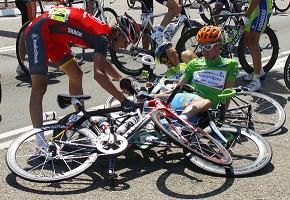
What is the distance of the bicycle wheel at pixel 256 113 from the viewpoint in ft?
19.6

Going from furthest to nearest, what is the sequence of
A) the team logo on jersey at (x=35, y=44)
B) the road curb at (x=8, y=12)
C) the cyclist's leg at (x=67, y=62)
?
the road curb at (x=8, y=12), the cyclist's leg at (x=67, y=62), the team logo on jersey at (x=35, y=44)

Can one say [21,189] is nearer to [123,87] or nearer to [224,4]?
[123,87]

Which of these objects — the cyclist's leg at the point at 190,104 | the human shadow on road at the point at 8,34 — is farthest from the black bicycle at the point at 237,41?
the human shadow on road at the point at 8,34

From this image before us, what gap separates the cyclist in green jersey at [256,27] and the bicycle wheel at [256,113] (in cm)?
115

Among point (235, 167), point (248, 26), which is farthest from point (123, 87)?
point (248, 26)

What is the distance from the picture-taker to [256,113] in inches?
260

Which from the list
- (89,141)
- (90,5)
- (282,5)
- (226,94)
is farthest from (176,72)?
(282,5)

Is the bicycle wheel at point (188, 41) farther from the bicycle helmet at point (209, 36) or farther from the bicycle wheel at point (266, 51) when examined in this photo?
the bicycle helmet at point (209, 36)

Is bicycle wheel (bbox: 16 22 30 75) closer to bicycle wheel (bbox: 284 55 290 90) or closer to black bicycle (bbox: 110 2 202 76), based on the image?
black bicycle (bbox: 110 2 202 76)

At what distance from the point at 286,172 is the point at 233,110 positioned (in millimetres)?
1218

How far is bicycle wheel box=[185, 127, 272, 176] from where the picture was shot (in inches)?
195

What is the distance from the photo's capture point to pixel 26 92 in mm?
8016

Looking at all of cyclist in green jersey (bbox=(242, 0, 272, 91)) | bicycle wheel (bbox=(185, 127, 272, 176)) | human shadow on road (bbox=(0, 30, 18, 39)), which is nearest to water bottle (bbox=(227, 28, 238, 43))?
cyclist in green jersey (bbox=(242, 0, 272, 91))

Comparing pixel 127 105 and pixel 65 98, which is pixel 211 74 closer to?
pixel 127 105
